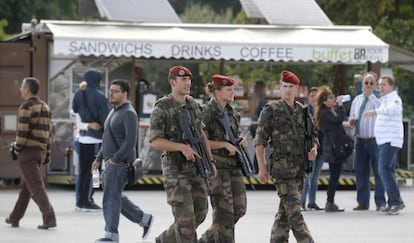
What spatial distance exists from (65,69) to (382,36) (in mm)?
11319

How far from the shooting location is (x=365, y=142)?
650 inches

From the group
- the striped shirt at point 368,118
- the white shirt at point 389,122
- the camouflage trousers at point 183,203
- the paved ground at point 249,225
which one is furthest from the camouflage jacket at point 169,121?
the striped shirt at point 368,118

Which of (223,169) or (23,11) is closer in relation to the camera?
(223,169)

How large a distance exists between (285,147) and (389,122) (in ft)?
15.3

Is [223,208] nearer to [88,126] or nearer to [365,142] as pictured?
[88,126]

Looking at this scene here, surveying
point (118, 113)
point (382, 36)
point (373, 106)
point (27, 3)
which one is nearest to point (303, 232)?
point (118, 113)

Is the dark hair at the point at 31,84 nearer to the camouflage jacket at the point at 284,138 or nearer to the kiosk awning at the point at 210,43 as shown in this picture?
the camouflage jacket at the point at 284,138

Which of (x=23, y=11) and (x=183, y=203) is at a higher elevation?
(x=23, y=11)

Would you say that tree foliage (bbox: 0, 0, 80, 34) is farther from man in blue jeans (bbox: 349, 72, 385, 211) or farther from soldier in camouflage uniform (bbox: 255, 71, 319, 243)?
soldier in camouflage uniform (bbox: 255, 71, 319, 243)

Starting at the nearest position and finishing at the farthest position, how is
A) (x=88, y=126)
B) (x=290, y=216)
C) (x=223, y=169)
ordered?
(x=290, y=216), (x=223, y=169), (x=88, y=126)

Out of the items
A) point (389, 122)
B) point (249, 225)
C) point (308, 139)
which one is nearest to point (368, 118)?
point (389, 122)

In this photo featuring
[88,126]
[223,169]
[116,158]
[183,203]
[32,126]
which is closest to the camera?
[183,203]

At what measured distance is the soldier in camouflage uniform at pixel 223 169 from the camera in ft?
37.6

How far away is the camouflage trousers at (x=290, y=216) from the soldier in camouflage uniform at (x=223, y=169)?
449 millimetres
